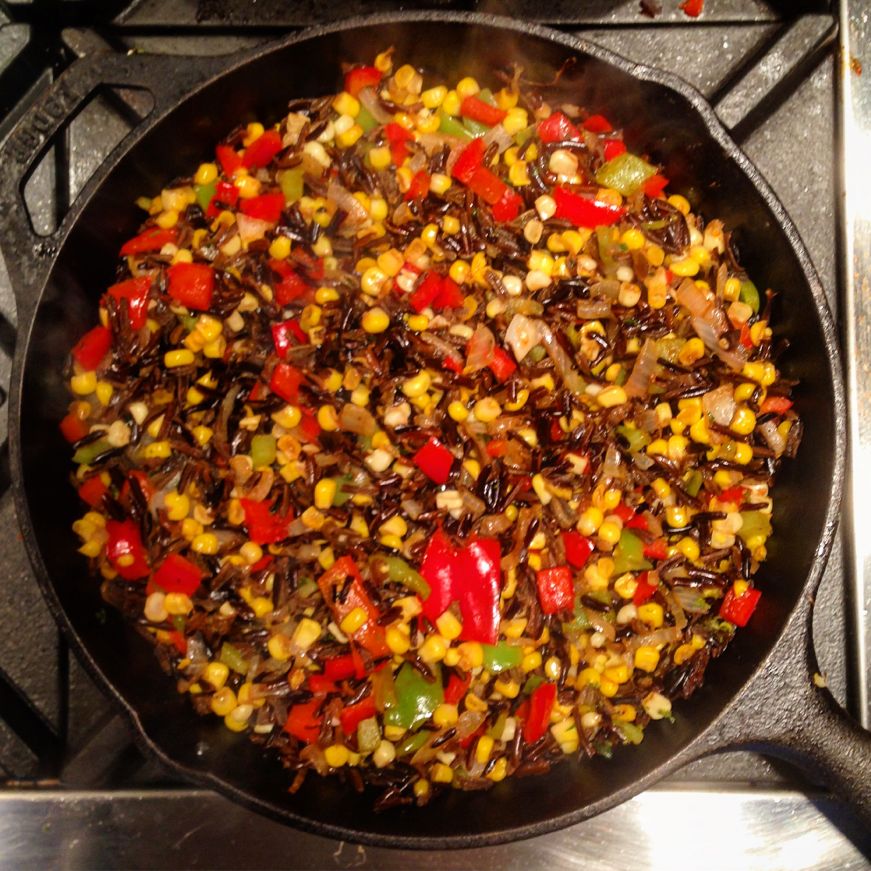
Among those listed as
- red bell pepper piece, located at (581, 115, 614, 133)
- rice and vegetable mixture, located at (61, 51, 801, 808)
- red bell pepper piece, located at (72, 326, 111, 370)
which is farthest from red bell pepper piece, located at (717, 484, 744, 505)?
red bell pepper piece, located at (72, 326, 111, 370)

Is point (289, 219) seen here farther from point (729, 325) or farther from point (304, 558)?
point (729, 325)

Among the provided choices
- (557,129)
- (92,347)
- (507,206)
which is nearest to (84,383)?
(92,347)

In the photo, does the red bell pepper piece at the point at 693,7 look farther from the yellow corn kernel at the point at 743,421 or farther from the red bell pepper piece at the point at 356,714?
the red bell pepper piece at the point at 356,714

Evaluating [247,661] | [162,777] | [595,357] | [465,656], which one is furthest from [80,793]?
[595,357]

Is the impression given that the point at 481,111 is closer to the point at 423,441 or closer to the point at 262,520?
the point at 423,441

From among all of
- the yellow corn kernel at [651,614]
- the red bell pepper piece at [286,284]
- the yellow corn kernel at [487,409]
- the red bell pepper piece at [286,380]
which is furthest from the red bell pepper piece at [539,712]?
the red bell pepper piece at [286,284]

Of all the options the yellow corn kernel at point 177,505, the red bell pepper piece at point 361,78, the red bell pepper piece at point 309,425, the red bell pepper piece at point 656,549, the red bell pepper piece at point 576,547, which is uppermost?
the red bell pepper piece at point 361,78
